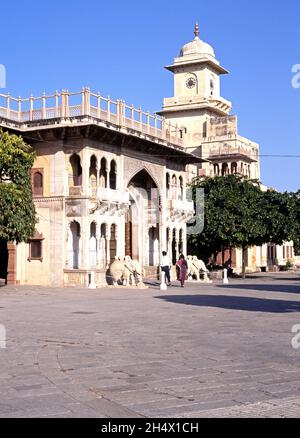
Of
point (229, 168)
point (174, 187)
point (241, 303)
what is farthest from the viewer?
point (229, 168)

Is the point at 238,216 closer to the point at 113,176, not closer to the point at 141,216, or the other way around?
the point at 141,216

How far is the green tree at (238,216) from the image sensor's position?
1706 inches

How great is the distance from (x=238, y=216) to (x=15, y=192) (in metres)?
20.6

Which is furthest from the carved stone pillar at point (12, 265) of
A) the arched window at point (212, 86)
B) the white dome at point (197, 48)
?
the white dome at point (197, 48)

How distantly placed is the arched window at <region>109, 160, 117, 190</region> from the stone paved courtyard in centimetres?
1883

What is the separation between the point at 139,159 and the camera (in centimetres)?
3744

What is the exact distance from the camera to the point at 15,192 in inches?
1043

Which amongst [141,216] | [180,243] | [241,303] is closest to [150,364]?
[241,303]

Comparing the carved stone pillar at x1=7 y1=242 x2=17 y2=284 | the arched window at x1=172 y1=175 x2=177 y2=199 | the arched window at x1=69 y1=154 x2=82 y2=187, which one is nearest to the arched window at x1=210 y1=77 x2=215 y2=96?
the arched window at x1=172 y1=175 x2=177 y2=199

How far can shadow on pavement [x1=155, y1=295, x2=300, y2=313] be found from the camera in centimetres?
1800

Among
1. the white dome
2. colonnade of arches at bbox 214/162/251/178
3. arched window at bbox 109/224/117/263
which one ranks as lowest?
arched window at bbox 109/224/117/263

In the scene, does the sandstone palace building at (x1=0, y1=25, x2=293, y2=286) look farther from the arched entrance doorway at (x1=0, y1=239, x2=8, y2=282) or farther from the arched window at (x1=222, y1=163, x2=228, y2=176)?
the arched window at (x1=222, y1=163, x2=228, y2=176)

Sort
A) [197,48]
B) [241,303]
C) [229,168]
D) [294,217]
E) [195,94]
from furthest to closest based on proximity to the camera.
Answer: [197,48] → [195,94] → [229,168] → [294,217] → [241,303]
